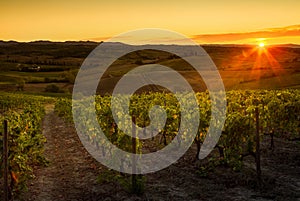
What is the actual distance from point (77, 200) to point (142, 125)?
8561 mm

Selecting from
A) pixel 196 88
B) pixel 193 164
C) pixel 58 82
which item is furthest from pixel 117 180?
pixel 58 82

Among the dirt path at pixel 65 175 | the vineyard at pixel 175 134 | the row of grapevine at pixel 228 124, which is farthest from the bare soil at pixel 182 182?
the row of grapevine at pixel 228 124

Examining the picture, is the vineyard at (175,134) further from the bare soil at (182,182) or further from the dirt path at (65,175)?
the dirt path at (65,175)

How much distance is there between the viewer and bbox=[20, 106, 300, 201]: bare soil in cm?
1178

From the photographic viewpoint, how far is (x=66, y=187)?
42.4 ft

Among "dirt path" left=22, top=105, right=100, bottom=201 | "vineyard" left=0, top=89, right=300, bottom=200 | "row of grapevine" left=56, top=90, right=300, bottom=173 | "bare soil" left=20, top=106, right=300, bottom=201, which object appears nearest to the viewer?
"vineyard" left=0, top=89, right=300, bottom=200

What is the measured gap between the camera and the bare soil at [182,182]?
38.7ft

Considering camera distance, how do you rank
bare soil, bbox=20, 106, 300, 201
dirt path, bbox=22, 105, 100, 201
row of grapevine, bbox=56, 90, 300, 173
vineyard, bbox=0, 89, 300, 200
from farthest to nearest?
1. row of grapevine, bbox=56, 90, 300, 173
2. dirt path, bbox=22, 105, 100, 201
3. bare soil, bbox=20, 106, 300, 201
4. vineyard, bbox=0, 89, 300, 200

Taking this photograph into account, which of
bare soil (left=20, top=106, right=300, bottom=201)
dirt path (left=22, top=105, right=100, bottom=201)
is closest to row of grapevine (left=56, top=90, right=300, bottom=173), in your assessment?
bare soil (left=20, top=106, right=300, bottom=201)

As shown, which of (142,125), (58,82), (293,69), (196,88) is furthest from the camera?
(58,82)

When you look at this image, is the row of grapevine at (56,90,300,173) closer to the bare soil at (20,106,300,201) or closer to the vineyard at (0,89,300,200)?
the vineyard at (0,89,300,200)

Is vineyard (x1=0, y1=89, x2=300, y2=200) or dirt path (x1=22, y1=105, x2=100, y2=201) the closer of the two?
vineyard (x1=0, y1=89, x2=300, y2=200)

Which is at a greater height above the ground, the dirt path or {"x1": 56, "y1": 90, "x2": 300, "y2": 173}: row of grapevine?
{"x1": 56, "y1": 90, "x2": 300, "y2": 173}: row of grapevine

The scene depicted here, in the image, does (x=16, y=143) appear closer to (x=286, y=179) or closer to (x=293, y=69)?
(x=286, y=179)
